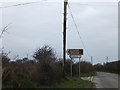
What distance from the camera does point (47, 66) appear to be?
2517 cm

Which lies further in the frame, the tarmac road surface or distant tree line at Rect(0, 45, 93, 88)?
the tarmac road surface

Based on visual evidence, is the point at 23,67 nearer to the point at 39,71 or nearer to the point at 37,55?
the point at 39,71

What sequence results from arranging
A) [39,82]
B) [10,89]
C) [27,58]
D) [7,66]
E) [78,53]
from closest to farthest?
[10,89] < [7,66] < [39,82] < [27,58] < [78,53]

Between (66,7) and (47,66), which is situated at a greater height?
(66,7)

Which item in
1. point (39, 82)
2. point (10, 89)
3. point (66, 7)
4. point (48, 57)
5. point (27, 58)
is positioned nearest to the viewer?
point (10, 89)

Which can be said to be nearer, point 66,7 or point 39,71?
point 39,71

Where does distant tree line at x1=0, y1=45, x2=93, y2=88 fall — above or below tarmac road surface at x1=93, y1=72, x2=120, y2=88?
above

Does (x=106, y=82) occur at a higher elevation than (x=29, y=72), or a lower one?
lower

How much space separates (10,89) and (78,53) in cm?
2045

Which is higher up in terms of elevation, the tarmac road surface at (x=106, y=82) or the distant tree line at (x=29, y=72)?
the distant tree line at (x=29, y=72)

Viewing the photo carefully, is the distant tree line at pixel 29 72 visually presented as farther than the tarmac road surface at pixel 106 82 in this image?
No

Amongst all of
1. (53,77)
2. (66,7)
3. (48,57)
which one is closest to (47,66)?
(53,77)

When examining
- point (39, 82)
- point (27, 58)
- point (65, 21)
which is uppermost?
point (65, 21)

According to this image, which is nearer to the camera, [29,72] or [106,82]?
[29,72]
